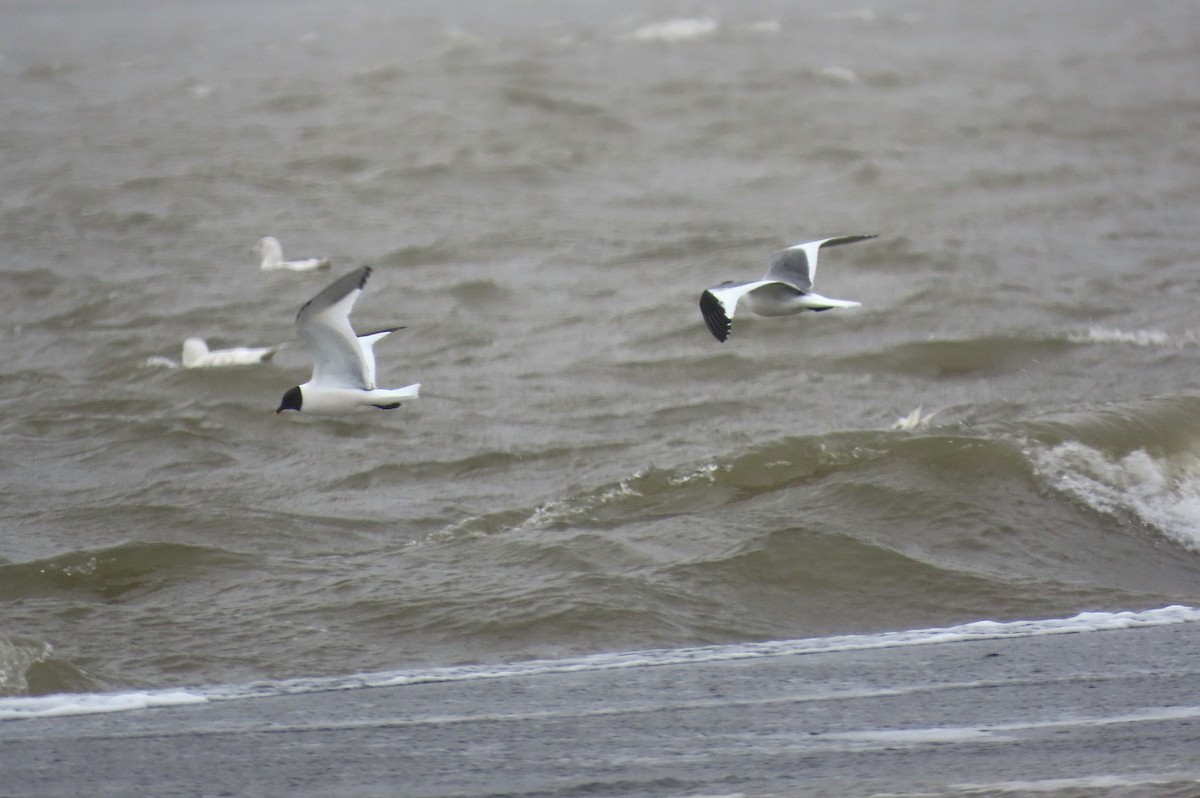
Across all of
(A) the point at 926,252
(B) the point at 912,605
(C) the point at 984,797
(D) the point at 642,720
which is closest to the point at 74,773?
(D) the point at 642,720

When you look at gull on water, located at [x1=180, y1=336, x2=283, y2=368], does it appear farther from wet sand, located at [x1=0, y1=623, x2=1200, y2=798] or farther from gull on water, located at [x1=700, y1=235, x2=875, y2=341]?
wet sand, located at [x1=0, y1=623, x2=1200, y2=798]

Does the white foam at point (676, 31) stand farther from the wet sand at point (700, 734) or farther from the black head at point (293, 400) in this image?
the wet sand at point (700, 734)

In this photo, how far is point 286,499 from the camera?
9898 millimetres

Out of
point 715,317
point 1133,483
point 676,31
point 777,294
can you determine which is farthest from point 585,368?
point 676,31

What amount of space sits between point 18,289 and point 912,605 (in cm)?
1059

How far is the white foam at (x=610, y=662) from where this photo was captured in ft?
19.5

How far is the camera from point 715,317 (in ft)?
25.4

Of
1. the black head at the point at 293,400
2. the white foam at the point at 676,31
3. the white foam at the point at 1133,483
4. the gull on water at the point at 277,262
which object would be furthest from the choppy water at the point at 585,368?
the white foam at the point at 676,31

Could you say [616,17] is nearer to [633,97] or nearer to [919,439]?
[633,97]

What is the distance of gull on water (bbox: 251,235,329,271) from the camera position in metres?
16.0

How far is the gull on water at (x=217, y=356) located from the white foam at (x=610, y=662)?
21.9ft

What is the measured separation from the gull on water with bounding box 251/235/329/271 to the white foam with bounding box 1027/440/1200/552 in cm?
819

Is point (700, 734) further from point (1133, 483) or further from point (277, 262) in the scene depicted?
point (277, 262)

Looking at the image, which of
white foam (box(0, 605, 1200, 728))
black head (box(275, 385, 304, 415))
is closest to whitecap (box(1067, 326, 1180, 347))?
white foam (box(0, 605, 1200, 728))
